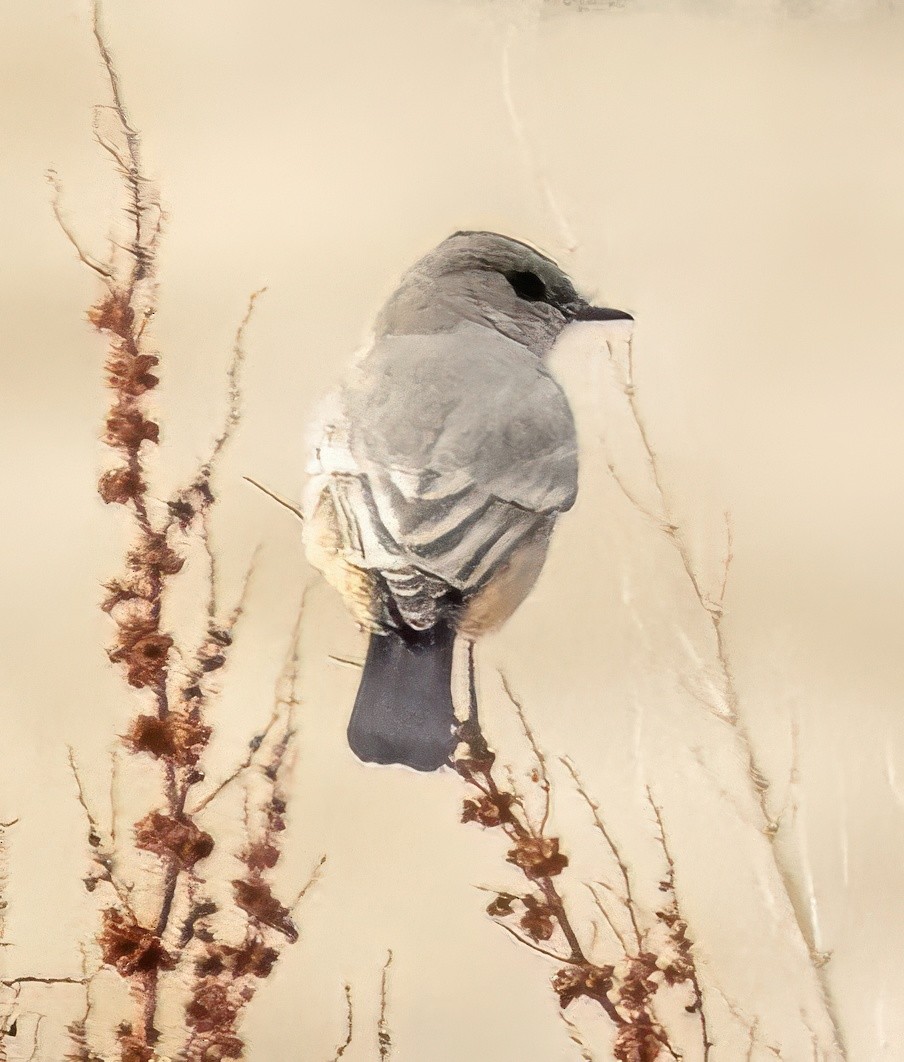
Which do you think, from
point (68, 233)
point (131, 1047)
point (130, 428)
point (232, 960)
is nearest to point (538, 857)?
point (232, 960)

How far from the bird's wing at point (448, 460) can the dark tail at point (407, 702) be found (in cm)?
6

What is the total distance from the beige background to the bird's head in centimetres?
2

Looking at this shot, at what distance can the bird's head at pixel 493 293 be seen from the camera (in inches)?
29.6

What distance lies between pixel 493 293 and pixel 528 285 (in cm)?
3

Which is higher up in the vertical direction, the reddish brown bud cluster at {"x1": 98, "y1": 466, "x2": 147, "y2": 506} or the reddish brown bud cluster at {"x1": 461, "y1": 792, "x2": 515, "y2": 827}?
the reddish brown bud cluster at {"x1": 98, "y1": 466, "x2": 147, "y2": 506}

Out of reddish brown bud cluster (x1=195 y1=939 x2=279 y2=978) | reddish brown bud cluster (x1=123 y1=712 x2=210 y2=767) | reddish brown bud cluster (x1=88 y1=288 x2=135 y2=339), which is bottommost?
reddish brown bud cluster (x1=195 y1=939 x2=279 y2=978)

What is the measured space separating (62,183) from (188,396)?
0.21 metres

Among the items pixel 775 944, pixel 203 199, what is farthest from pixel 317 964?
pixel 203 199

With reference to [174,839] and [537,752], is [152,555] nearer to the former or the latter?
[174,839]

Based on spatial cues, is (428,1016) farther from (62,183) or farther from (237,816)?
(62,183)

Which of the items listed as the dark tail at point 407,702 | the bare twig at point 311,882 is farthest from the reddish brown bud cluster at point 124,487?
the bare twig at point 311,882

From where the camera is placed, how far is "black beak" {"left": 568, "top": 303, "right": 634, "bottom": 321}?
0.75 meters

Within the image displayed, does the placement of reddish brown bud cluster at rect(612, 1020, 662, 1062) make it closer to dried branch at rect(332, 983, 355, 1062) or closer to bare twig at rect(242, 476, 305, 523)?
dried branch at rect(332, 983, 355, 1062)

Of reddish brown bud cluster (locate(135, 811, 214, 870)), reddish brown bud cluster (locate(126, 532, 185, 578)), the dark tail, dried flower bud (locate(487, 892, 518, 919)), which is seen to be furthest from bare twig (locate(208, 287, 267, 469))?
dried flower bud (locate(487, 892, 518, 919))
